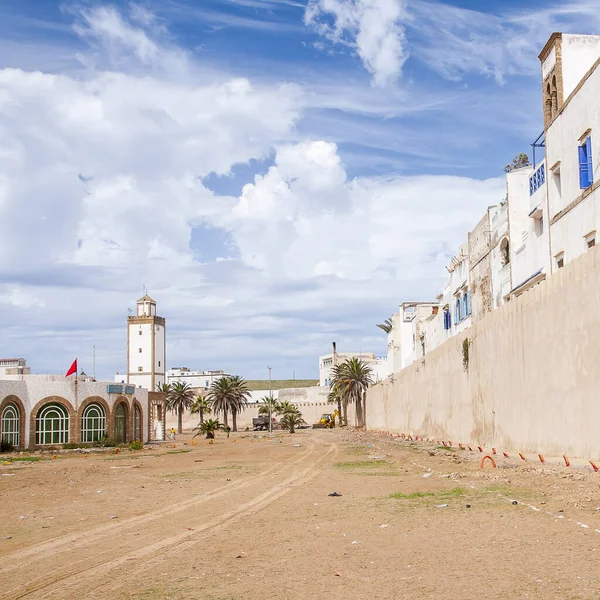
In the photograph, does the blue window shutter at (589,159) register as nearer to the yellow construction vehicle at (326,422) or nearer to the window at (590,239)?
the window at (590,239)

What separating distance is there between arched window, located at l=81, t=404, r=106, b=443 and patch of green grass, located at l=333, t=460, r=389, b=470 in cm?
3112

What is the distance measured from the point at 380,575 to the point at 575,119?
20.9 metres

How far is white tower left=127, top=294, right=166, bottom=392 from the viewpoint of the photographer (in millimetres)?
107438

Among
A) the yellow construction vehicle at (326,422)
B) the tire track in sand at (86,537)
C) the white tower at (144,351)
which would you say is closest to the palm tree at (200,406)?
the white tower at (144,351)

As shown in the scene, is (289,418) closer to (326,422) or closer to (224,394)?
(224,394)

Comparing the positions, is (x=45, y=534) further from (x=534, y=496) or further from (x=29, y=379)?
(x=29, y=379)

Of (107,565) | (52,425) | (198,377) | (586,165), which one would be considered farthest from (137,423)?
(198,377)

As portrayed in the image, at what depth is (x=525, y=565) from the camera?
7.36m

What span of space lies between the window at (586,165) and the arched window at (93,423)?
126ft

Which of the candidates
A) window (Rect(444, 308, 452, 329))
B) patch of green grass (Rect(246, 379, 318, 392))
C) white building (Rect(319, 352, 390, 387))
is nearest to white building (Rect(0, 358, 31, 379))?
window (Rect(444, 308, 452, 329))

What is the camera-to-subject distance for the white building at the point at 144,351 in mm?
107438

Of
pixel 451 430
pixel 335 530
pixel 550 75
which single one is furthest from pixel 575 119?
pixel 335 530

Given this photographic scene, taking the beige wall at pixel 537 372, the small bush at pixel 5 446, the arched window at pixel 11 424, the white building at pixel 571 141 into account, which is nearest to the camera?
the beige wall at pixel 537 372

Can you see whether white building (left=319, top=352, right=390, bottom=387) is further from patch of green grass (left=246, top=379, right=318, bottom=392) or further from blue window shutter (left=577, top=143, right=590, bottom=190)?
blue window shutter (left=577, top=143, right=590, bottom=190)
